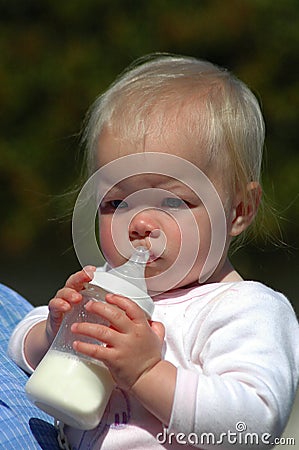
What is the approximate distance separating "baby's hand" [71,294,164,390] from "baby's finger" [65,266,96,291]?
9 cm

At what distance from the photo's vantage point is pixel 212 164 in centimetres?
196

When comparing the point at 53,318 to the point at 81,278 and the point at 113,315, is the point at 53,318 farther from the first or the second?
the point at 113,315

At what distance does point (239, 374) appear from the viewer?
1.74m

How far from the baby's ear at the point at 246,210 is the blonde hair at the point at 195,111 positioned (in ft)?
0.05

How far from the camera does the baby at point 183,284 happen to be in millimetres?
1737

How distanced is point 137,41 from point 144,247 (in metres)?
5.14

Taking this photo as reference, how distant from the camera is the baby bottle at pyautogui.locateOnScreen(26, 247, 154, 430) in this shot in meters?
1.72

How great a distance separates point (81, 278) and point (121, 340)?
0.61 ft

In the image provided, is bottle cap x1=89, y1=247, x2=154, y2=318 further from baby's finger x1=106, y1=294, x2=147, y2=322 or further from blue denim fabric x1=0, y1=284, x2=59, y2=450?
blue denim fabric x1=0, y1=284, x2=59, y2=450

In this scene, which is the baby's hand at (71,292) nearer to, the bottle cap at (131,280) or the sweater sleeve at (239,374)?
the bottle cap at (131,280)

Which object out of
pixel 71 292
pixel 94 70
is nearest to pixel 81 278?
pixel 71 292

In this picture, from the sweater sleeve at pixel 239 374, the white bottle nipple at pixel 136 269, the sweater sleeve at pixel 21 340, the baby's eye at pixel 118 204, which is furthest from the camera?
the sweater sleeve at pixel 21 340

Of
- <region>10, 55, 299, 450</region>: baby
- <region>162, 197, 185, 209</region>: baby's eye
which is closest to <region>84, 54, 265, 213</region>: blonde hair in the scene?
<region>10, 55, 299, 450</region>: baby

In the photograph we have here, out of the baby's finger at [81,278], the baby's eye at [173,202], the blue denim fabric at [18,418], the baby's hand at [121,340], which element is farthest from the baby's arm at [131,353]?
the blue denim fabric at [18,418]
